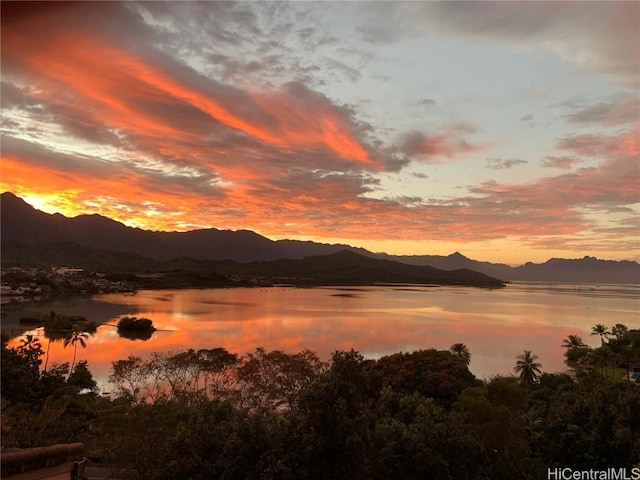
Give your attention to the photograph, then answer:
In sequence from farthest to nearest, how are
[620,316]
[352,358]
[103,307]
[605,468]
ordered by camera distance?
1. [620,316]
2. [103,307]
3. [605,468]
4. [352,358]

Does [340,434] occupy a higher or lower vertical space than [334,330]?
higher

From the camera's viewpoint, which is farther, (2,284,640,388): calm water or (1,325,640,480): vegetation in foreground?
(2,284,640,388): calm water

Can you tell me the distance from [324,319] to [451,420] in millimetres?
53750

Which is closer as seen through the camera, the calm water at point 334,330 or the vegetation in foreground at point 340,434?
the vegetation in foreground at point 340,434

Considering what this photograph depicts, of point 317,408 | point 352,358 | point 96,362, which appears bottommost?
point 96,362

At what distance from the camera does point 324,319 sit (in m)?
65.9

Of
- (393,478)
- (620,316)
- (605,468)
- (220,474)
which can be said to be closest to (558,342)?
(620,316)

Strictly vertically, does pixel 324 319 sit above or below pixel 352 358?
below

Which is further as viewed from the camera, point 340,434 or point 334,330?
point 334,330

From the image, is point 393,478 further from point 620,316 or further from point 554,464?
point 620,316

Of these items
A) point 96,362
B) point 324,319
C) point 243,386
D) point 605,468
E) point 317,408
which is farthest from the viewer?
point 324,319

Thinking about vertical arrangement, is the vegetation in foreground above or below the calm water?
above

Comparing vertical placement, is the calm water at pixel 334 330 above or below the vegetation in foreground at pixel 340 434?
below

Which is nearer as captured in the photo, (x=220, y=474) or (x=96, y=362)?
(x=220, y=474)
